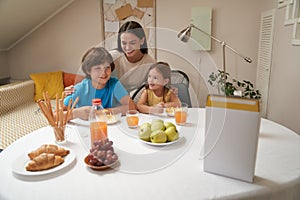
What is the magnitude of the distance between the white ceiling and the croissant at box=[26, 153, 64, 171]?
2196mm

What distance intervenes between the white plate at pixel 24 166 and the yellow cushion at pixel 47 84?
7.35 feet

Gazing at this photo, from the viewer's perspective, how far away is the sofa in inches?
79.4

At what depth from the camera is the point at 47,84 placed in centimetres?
306

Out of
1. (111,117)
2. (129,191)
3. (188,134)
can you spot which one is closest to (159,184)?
(129,191)

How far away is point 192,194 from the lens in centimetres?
69

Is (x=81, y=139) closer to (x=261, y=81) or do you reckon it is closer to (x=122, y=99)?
(x=122, y=99)

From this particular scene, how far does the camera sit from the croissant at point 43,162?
2.68ft

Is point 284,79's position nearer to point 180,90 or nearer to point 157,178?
point 180,90

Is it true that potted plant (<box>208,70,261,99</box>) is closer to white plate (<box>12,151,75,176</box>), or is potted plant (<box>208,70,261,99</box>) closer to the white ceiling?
white plate (<box>12,151,75,176</box>)

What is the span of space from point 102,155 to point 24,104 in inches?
94.1

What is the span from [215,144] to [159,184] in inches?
9.0

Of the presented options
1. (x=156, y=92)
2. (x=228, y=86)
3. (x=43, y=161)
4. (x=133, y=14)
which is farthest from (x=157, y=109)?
(x=133, y=14)

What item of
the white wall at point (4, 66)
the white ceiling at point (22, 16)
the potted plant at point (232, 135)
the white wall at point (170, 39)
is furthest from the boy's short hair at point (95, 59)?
the white wall at point (4, 66)

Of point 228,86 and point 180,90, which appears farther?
point 180,90
